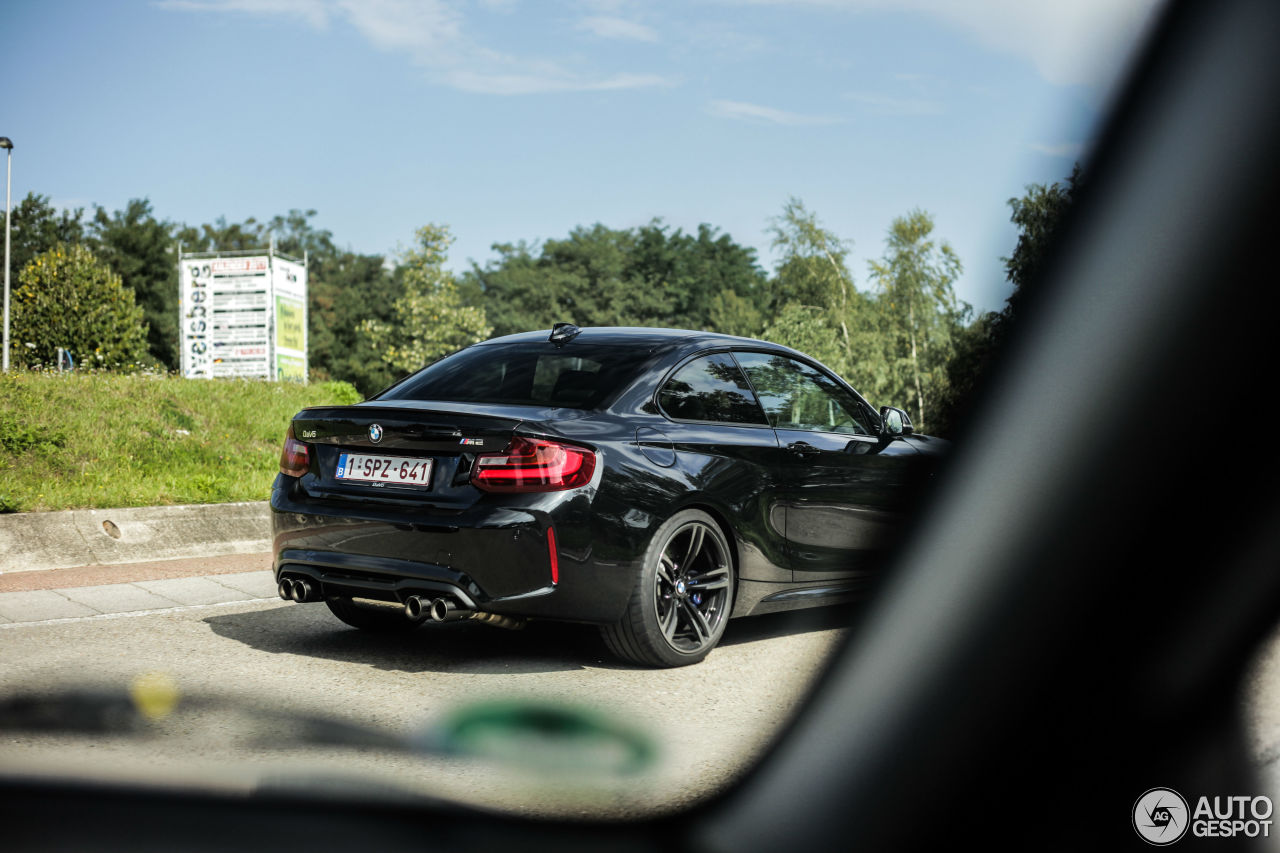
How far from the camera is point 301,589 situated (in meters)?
5.30

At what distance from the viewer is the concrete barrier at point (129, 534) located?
8.75 meters

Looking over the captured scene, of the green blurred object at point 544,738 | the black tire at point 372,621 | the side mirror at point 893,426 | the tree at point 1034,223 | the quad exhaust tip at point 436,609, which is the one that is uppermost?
the tree at point 1034,223

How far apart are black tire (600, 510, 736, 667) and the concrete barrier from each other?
5.37 m

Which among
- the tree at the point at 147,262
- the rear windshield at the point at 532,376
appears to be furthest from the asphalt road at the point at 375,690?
the tree at the point at 147,262

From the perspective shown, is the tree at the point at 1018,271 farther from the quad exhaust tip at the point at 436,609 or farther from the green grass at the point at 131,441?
the green grass at the point at 131,441

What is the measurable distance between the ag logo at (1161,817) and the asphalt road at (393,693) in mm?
1023

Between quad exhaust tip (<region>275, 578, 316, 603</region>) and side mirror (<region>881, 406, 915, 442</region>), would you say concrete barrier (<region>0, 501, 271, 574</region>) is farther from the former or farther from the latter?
side mirror (<region>881, 406, 915, 442</region>)

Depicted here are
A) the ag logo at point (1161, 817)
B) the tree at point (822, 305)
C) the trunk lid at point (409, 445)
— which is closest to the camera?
the ag logo at point (1161, 817)

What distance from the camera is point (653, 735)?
161 inches

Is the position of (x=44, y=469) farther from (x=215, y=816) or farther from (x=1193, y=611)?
(x=1193, y=611)

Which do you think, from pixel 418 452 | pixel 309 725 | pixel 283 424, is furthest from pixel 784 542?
pixel 283 424

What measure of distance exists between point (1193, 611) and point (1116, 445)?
409 millimetres

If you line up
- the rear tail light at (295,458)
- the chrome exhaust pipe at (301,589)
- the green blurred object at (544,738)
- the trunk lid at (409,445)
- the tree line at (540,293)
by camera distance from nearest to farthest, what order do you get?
the green blurred object at (544,738) < the trunk lid at (409,445) < the chrome exhaust pipe at (301,589) < the rear tail light at (295,458) < the tree line at (540,293)

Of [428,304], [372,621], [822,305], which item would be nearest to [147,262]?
[428,304]
